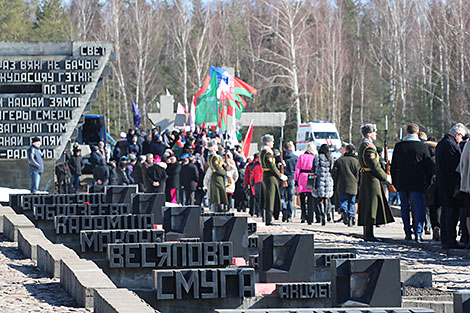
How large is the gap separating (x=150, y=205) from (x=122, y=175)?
14.4 m

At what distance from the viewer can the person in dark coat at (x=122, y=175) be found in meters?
30.5

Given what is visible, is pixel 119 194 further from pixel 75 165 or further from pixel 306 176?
pixel 75 165

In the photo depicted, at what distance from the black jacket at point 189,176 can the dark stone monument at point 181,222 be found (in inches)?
539

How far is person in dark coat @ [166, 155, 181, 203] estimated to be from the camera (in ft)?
92.2

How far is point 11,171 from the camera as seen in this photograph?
99.0ft

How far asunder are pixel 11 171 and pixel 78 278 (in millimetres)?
21693

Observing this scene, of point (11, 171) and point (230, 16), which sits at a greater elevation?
point (230, 16)

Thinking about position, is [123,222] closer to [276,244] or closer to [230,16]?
[276,244]

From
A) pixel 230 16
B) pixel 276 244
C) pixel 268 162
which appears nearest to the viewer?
pixel 276 244

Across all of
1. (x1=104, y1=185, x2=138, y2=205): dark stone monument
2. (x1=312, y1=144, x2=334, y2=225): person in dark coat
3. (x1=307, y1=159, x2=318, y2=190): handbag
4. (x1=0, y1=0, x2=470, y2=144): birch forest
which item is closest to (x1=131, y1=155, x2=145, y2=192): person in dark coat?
(x1=307, y1=159, x2=318, y2=190): handbag

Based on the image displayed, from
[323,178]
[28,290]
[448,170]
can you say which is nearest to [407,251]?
[448,170]

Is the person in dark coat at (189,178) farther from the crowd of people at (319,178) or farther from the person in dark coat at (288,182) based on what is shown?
the person in dark coat at (288,182)

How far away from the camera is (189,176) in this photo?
28.0 meters

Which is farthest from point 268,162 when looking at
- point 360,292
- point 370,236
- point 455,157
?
point 360,292
